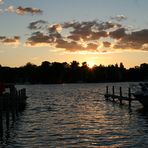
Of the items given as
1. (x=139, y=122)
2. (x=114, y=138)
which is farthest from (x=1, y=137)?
(x=139, y=122)

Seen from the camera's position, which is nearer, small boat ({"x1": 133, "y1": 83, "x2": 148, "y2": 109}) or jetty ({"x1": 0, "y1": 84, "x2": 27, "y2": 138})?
jetty ({"x1": 0, "y1": 84, "x2": 27, "y2": 138})

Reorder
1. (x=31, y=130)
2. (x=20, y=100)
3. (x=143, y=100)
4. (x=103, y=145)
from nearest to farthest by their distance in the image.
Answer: (x=103, y=145), (x=31, y=130), (x=143, y=100), (x=20, y=100)

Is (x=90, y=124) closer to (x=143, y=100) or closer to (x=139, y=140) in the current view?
(x=139, y=140)

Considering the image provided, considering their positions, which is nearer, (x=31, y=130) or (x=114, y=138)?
(x=114, y=138)

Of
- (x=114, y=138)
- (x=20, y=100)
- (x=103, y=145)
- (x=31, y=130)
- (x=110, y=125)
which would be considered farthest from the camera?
(x=20, y=100)

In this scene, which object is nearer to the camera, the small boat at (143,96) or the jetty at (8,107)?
the jetty at (8,107)

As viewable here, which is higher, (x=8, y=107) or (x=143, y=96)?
(x=143, y=96)

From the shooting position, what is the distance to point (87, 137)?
29562 mm

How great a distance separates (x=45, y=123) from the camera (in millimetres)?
39312

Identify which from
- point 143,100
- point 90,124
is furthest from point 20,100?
point 90,124

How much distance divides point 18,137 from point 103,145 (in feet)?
22.8

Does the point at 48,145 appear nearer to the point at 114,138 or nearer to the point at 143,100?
the point at 114,138

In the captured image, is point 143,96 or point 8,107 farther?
point 143,96

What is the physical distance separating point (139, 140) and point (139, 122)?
11.5m
